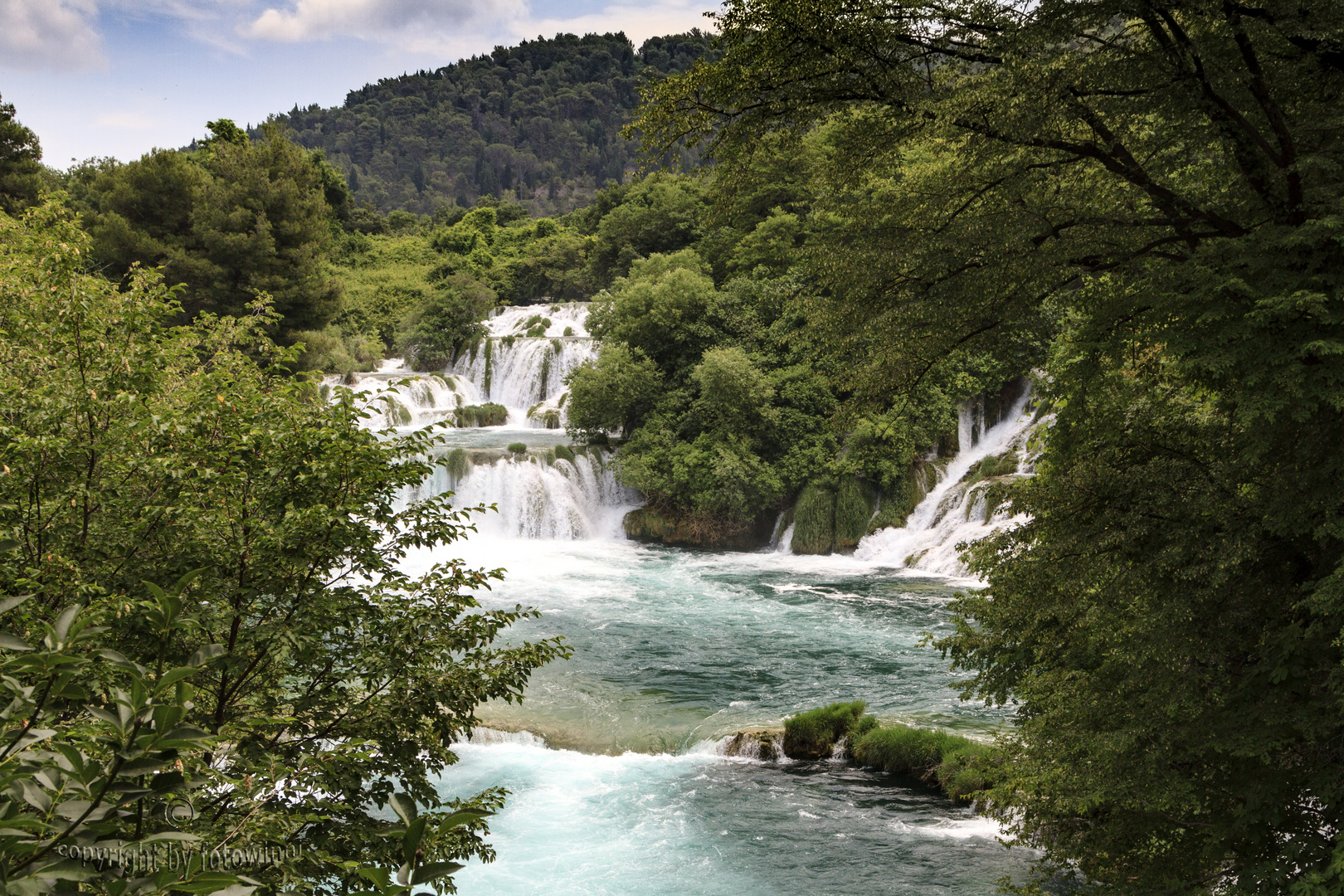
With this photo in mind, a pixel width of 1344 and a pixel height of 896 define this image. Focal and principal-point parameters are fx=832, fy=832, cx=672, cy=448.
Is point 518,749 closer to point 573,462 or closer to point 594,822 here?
point 594,822

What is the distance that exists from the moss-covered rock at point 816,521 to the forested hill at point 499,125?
8693 cm

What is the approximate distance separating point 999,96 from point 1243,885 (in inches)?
195

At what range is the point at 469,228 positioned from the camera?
190 feet

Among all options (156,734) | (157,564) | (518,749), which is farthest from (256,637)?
(518,749)

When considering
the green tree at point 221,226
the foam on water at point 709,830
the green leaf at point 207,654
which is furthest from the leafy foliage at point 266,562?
the green tree at point 221,226

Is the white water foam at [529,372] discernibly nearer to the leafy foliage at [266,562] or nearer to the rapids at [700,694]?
the rapids at [700,694]

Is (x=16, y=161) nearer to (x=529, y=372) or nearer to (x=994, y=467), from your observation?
(x=529, y=372)

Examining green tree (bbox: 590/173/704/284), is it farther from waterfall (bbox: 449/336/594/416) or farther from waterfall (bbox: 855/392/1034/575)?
waterfall (bbox: 855/392/1034/575)

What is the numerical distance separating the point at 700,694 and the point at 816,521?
31.2 feet

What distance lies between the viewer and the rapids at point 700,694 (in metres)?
8.44

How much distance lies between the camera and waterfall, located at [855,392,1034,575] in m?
18.8

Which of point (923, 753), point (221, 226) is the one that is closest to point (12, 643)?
point (923, 753)

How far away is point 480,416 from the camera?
96.2ft

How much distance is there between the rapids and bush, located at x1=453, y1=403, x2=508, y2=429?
133 inches
